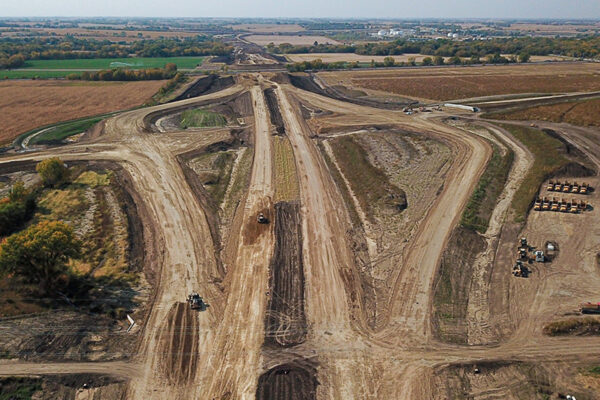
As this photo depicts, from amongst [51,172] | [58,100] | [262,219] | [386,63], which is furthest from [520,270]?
[386,63]

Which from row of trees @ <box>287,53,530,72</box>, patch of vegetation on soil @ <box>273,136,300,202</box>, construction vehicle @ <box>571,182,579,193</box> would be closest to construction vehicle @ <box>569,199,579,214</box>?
construction vehicle @ <box>571,182,579,193</box>

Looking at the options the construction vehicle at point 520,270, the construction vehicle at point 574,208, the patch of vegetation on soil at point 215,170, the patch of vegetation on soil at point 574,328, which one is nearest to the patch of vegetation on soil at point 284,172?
the patch of vegetation on soil at point 215,170

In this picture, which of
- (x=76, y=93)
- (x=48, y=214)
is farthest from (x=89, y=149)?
(x=76, y=93)

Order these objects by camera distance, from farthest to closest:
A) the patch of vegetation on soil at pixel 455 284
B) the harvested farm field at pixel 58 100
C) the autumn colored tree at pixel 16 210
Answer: the harvested farm field at pixel 58 100, the autumn colored tree at pixel 16 210, the patch of vegetation on soil at pixel 455 284

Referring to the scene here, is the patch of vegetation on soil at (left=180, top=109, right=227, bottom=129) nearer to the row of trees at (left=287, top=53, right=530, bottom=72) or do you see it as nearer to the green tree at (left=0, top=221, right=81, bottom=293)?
the green tree at (left=0, top=221, right=81, bottom=293)

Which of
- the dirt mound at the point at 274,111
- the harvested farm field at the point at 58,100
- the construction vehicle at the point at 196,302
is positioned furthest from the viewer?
the harvested farm field at the point at 58,100

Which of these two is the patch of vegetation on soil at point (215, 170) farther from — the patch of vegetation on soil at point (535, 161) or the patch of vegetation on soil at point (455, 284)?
the patch of vegetation on soil at point (535, 161)

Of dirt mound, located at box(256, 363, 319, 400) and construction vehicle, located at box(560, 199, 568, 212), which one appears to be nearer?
dirt mound, located at box(256, 363, 319, 400)
